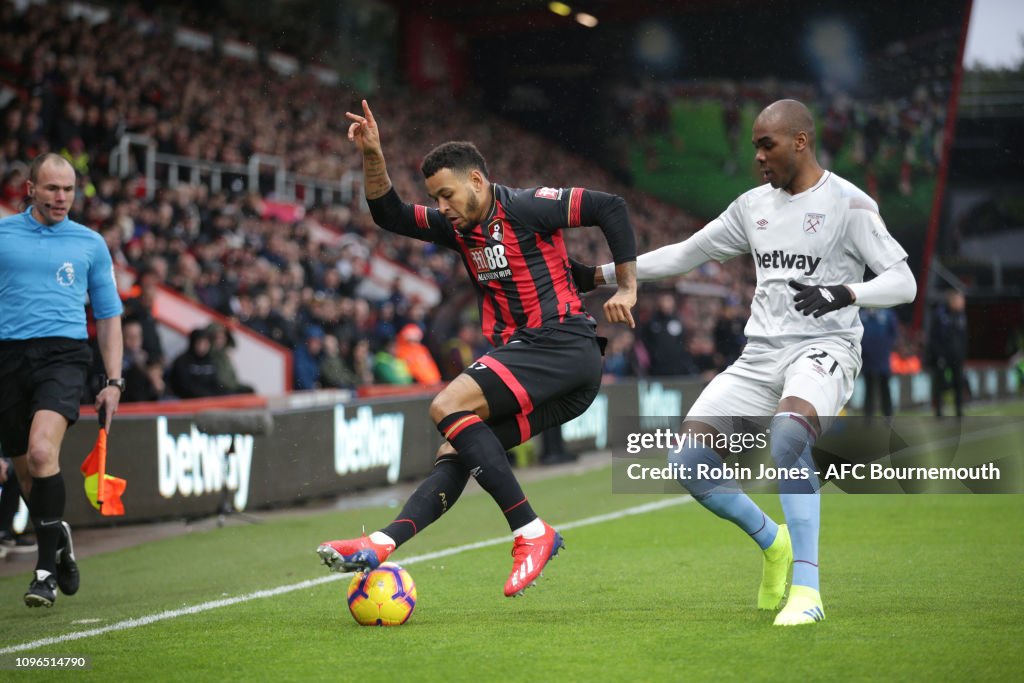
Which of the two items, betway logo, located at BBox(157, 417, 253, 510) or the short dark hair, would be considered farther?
betway logo, located at BBox(157, 417, 253, 510)

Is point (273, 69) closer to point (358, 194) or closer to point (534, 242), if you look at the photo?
point (358, 194)

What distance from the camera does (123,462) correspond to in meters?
9.52

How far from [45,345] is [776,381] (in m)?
3.67

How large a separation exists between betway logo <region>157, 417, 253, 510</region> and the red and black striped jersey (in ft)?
16.2

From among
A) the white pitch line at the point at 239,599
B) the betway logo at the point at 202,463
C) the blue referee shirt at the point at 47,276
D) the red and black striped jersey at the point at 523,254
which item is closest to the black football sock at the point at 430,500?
the red and black striped jersey at the point at 523,254

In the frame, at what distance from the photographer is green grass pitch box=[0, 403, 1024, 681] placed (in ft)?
14.1

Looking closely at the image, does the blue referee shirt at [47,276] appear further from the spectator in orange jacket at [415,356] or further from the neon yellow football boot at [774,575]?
the spectator in orange jacket at [415,356]

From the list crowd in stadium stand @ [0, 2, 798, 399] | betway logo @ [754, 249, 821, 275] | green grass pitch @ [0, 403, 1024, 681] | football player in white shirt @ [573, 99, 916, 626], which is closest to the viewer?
green grass pitch @ [0, 403, 1024, 681]

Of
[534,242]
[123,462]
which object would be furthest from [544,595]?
[123,462]

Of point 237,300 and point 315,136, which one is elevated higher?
point 315,136

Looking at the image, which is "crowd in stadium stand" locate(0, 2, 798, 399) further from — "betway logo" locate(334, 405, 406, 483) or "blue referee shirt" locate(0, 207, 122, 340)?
"blue referee shirt" locate(0, 207, 122, 340)

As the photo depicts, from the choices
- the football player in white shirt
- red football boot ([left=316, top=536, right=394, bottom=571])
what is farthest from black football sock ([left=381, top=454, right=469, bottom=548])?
the football player in white shirt

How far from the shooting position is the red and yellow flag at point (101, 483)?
6.49 m

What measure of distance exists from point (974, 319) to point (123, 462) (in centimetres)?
3456
